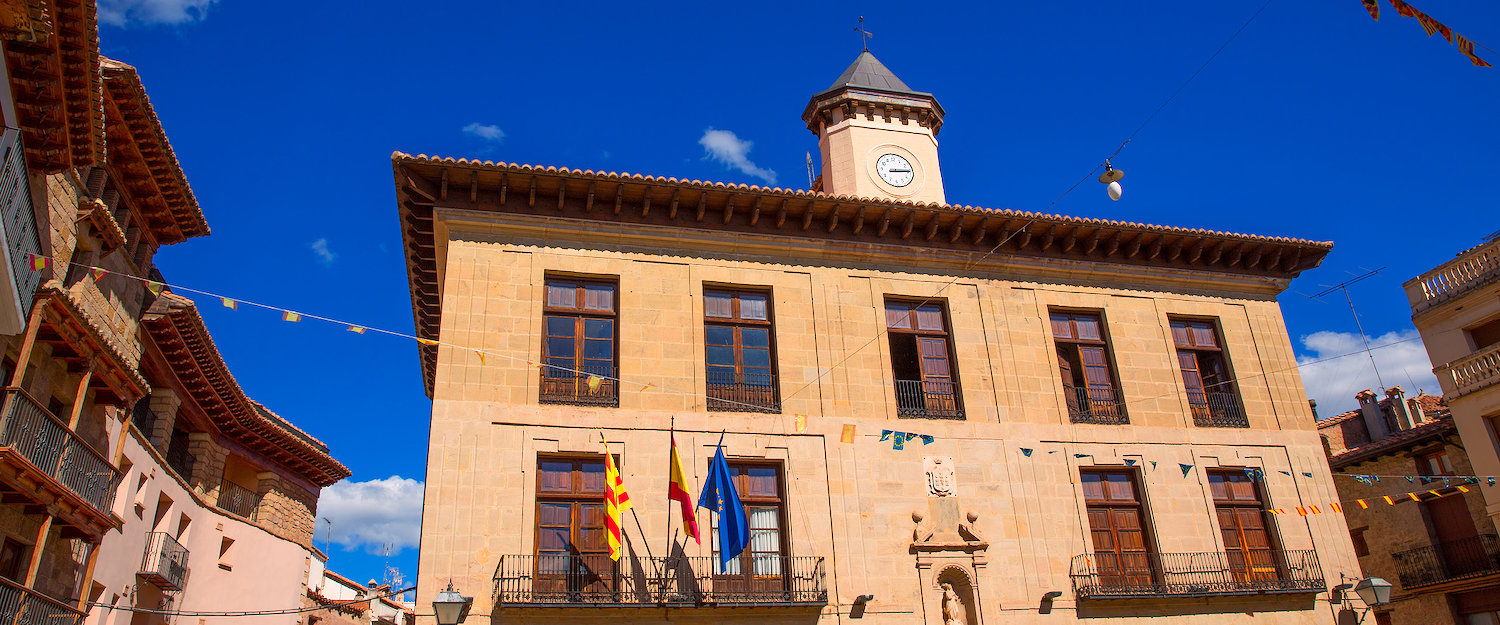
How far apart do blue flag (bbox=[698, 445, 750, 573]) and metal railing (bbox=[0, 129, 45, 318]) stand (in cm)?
912

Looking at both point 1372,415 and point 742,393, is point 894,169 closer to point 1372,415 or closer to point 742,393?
point 742,393

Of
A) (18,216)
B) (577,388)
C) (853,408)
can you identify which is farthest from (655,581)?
(18,216)

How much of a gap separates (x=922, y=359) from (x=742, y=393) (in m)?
3.26

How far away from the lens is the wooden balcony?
1294 centimetres

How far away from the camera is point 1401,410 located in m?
27.8

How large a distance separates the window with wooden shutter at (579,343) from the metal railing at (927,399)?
15.4 ft

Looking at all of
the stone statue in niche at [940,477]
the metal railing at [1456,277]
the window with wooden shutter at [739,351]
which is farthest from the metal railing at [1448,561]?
the window with wooden shutter at [739,351]

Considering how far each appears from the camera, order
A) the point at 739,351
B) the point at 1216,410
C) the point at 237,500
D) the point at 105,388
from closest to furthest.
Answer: the point at 739,351 → the point at 105,388 → the point at 1216,410 → the point at 237,500

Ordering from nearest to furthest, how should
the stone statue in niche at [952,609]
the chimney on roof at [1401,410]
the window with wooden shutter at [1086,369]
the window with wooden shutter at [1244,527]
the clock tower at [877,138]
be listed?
the stone statue in niche at [952,609] → the window with wooden shutter at [1244,527] → the window with wooden shutter at [1086,369] → the clock tower at [877,138] → the chimney on roof at [1401,410]

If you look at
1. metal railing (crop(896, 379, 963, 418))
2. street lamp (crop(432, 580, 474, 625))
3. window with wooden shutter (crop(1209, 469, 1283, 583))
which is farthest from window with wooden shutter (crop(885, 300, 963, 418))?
street lamp (crop(432, 580, 474, 625))

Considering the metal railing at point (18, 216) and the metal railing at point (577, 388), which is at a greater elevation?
the metal railing at point (18, 216)

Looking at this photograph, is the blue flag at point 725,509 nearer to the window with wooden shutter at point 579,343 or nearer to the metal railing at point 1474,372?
the window with wooden shutter at point 579,343

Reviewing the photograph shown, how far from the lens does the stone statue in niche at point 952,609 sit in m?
14.2

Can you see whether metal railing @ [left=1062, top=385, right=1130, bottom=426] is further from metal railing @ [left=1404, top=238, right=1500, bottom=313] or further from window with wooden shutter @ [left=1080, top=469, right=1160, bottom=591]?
metal railing @ [left=1404, top=238, right=1500, bottom=313]
